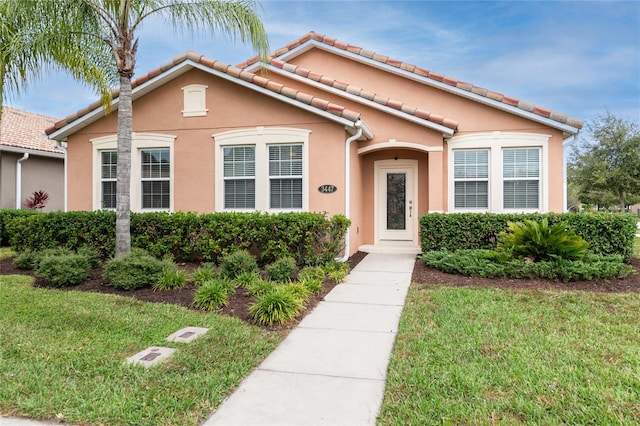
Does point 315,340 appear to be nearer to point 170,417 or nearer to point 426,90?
point 170,417

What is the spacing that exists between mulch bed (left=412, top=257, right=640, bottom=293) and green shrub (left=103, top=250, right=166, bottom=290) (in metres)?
4.92

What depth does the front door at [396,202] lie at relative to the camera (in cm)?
1168

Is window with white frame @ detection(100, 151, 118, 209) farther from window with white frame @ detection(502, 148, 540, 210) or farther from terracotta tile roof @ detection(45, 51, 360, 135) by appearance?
window with white frame @ detection(502, 148, 540, 210)

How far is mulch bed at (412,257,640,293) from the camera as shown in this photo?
6.93 m

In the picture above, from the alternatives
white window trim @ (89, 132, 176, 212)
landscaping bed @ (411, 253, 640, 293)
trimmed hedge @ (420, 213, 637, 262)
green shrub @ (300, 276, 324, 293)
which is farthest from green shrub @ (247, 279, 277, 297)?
white window trim @ (89, 132, 176, 212)

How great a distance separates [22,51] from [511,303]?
1016cm

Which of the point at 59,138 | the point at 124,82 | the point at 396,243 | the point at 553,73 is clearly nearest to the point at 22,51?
the point at 124,82

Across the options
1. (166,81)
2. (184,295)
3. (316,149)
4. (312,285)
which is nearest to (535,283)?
(312,285)

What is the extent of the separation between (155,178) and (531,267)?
9458mm

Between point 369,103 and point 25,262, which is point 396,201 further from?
point 25,262

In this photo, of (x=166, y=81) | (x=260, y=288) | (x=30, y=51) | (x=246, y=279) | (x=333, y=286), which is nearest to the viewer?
(x=260, y=288)

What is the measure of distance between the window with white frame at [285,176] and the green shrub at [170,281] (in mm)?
3524

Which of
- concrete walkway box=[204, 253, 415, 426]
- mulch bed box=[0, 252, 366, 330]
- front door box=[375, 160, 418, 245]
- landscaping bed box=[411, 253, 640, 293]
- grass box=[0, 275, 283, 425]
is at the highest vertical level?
front door box=[375, 160, 418, 245]

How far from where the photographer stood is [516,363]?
3801 mm
